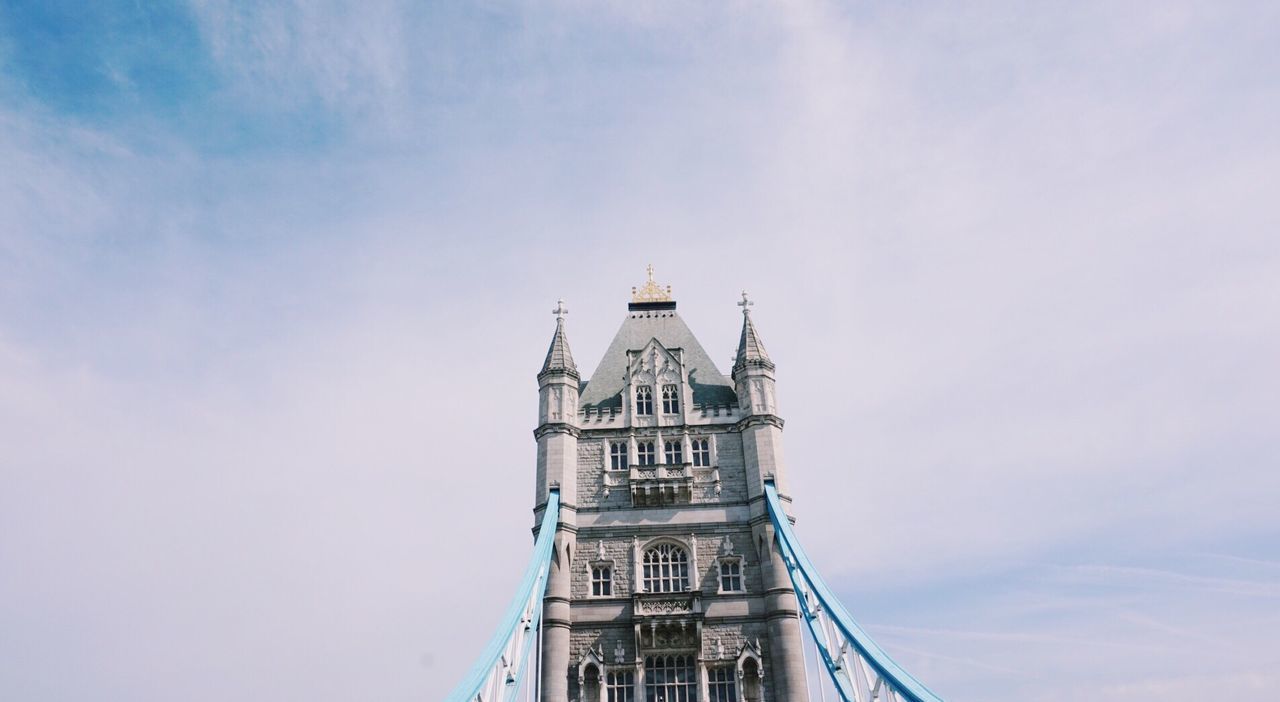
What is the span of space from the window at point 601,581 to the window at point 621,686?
2483 mm

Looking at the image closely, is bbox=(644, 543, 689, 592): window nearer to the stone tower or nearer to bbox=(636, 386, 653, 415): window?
the stone tower

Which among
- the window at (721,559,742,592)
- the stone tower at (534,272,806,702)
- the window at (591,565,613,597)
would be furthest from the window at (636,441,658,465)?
the window at (721,559,742,592)

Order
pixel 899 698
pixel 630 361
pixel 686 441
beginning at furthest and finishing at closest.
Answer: pixel 630 361, pixel 686 441, pixel 899 698

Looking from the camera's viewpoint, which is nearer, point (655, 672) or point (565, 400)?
point (655, 672)

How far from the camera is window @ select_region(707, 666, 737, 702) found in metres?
26.1

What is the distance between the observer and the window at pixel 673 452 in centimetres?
Answer: 3052

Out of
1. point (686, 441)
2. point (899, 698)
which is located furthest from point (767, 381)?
point (899, 698)

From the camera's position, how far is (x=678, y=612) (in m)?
26.8

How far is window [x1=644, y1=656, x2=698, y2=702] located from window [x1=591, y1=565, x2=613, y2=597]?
8.26ft

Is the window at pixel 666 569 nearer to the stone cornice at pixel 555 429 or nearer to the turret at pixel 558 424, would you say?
the turret at pixel 558 424

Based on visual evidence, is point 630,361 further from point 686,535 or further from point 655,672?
point 655,672

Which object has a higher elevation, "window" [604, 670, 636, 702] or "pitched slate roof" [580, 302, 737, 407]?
"pitched slate roof" [580, 302, 737, 407]

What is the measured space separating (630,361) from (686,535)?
7.42m

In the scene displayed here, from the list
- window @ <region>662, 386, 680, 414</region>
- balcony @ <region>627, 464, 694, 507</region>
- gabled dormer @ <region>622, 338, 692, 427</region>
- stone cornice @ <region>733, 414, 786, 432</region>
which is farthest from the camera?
window @ <region>662, 386, 680, 414</region>
